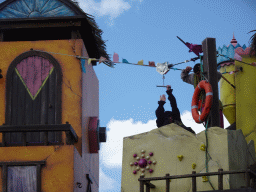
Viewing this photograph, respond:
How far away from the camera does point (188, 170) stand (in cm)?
1317

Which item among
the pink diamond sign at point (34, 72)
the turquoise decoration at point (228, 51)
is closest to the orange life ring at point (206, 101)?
the turquoise decoration at point (228, 51)

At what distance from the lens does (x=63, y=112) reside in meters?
16.1

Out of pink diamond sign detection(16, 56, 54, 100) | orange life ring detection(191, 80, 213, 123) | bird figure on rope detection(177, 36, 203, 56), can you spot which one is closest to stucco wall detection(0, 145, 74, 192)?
pink diamond sign detection(16, 56, 54, 100)

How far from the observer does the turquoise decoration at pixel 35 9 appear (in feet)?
56.3

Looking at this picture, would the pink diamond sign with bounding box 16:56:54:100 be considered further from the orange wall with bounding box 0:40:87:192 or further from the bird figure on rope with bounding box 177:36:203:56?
the bird figure on rope with bounding box 177:36:203:56

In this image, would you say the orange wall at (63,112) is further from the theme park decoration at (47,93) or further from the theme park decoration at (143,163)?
the theme park decoration at (143,163)

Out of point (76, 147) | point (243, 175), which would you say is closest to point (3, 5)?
point (76, 147)

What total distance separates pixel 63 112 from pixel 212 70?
4505 millimetres

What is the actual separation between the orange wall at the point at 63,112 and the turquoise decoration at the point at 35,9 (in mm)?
917

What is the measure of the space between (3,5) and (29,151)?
5178 mm

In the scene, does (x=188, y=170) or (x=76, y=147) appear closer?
(x=188, y=170)

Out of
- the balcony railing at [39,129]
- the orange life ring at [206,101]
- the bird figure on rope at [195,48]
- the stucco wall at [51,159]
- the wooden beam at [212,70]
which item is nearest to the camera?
the orange life ring at [206,101]

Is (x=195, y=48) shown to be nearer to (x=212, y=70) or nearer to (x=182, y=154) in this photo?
(x=212, y=70)

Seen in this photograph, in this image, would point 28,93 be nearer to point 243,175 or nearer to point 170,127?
point 170,127
